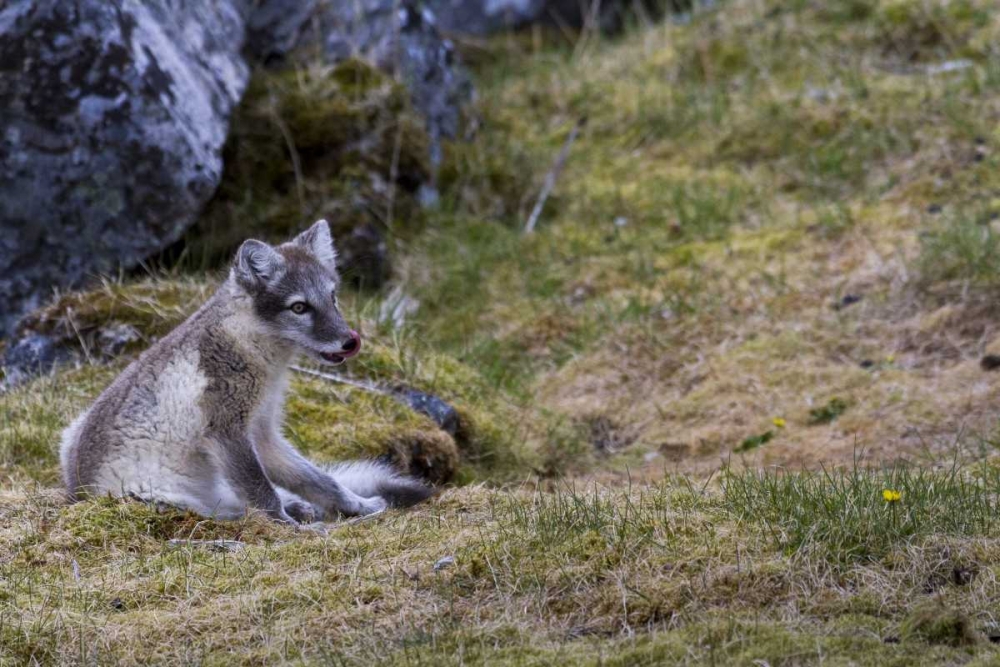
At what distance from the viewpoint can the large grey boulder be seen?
8328mm

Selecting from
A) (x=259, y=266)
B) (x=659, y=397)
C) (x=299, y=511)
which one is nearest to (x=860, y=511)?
(x=299, y=511)

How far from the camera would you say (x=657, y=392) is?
8.59 m

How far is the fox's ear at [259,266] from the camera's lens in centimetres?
625

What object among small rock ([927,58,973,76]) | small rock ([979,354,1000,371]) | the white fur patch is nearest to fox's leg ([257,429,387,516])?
the white fur patch

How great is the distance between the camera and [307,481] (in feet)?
20.8

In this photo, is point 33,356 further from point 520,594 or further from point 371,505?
point 520,594

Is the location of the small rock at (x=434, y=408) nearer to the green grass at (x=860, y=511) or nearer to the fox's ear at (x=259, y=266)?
the fox's ear at (x=259, y=266)

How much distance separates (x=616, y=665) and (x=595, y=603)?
524 mm

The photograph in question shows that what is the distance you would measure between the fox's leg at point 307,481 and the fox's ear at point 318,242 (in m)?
1.03

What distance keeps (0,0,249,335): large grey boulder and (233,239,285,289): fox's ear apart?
8.53 feet

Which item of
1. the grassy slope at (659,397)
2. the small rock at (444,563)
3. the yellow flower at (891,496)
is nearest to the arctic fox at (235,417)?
the grassy slope at (659,397)

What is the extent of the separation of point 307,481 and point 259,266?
113 cm

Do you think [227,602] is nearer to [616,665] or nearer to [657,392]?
[616,665]

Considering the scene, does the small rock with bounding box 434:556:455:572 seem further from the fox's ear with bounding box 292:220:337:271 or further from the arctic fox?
the fox's ear with bounding box 292:220:337:271
